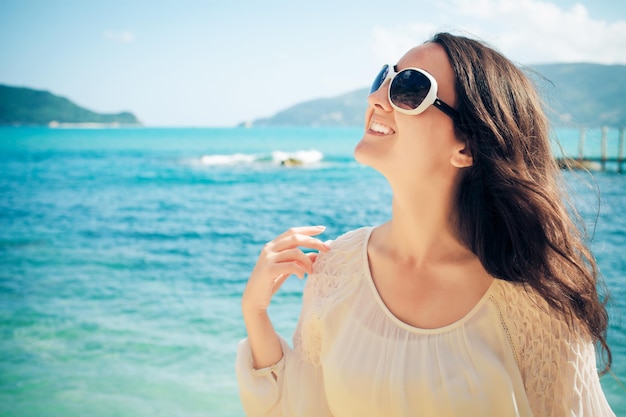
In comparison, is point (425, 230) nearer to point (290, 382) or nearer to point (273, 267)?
point (273, 267)

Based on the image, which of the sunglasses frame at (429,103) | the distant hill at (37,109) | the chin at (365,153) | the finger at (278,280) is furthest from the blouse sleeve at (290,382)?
the distant hill at (37,109)

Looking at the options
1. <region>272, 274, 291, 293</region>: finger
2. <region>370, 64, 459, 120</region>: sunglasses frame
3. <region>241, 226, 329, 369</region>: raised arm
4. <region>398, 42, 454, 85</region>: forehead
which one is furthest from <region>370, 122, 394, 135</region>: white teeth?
<region>272, 274, 291, 293</region>: finger

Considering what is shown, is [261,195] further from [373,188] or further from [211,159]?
[211,159]

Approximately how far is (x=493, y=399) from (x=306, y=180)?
84.7 feet

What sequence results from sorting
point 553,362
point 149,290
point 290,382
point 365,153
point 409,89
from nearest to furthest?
point 553,362 < point 409,89 < point 365,153 < point 290,382 < point 149,290

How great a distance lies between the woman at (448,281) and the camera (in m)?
1.78

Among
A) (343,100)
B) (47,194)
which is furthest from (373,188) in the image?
(343,100)

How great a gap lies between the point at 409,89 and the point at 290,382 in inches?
46.9

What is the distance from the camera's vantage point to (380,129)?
2029mm

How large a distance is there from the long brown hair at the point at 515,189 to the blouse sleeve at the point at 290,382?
72 cm

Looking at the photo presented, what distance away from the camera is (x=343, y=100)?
174 metres

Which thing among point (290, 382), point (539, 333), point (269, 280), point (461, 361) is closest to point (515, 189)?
point (539, 333)

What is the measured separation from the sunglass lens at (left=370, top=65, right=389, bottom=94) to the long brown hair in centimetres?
23

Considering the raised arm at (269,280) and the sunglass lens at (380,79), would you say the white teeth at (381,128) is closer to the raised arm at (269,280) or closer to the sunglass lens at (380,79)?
the sunglass lens at (380,79)
